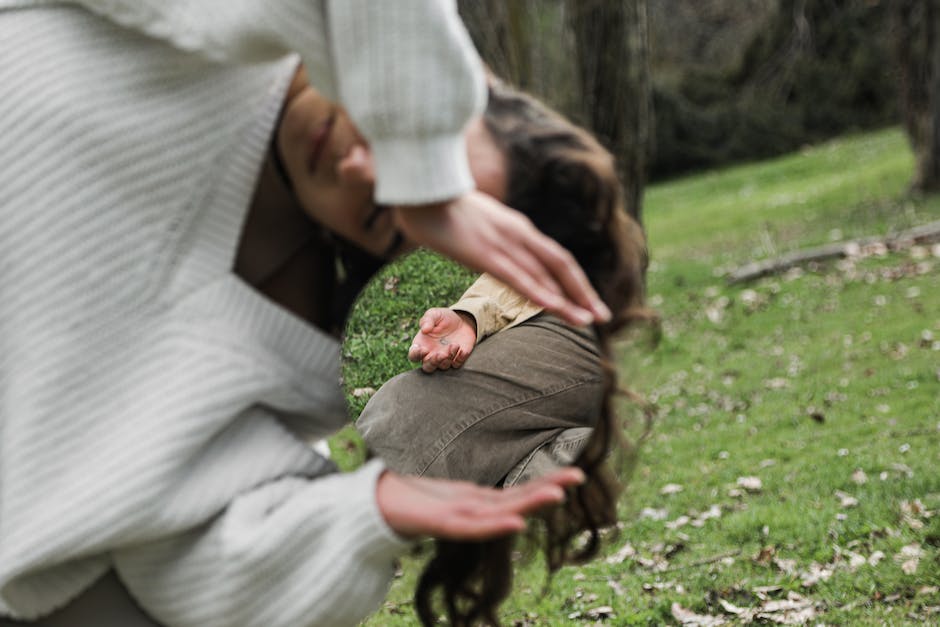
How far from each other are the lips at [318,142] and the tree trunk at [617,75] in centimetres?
601

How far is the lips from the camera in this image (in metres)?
1.79

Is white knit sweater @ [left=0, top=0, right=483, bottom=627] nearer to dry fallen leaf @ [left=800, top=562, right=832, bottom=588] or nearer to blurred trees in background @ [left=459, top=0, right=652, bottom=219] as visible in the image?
dry fallen leaf @ [left=800, top=562, right=832, bottom=588]

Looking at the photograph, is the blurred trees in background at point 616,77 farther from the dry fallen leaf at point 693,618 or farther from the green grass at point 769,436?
the dry fallen leaf at point 693,618

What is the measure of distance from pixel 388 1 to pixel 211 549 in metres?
0.76

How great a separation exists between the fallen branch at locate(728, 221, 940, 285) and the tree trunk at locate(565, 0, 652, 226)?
159 inches

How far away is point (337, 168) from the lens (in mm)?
1791

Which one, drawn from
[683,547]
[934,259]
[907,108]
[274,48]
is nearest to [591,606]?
[683,547]

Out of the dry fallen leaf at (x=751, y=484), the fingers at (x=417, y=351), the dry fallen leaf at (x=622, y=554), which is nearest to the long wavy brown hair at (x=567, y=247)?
the fingers at (x=417, y=351)

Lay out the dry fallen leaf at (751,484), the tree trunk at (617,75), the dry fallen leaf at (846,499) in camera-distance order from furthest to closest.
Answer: the tree trunk at (617,75), the dry fallen leaf at (751,484), the dry fallen leaf at (846,499)

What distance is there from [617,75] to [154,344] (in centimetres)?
636

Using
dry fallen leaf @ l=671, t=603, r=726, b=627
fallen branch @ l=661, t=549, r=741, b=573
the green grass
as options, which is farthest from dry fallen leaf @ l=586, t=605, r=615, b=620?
fallen branch @ l=661, t=549, r=741, b=573

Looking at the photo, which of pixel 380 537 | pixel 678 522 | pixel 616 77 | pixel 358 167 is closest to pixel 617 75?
pixel 616 77

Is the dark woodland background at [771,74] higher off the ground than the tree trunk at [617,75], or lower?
lower

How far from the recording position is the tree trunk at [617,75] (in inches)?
304
